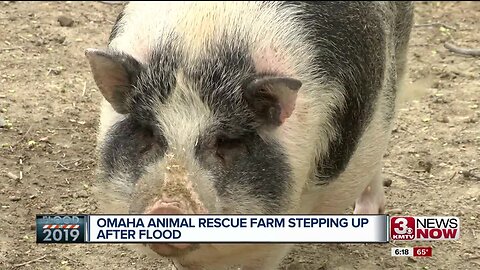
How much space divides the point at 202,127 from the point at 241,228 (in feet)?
1.05

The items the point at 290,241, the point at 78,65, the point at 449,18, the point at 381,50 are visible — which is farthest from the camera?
the point at 449,18

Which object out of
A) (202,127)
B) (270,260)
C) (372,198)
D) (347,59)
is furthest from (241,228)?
(372,198)

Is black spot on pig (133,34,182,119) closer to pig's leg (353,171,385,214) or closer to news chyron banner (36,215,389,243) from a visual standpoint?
news chyron banner (36,215,389,243)

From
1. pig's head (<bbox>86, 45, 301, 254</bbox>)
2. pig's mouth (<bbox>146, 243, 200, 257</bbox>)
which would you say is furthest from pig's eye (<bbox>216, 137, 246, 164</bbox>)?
pig's mouth (<bbox>146, 243, 200, 257</bbox>)

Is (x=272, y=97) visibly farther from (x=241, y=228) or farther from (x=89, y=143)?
(x=89, y=143)

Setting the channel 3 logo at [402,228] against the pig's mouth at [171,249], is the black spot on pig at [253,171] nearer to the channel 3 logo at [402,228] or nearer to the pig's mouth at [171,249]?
the pig's mouth at [171,249]

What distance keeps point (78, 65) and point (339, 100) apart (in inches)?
100

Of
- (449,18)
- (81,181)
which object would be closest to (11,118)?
(81,181)

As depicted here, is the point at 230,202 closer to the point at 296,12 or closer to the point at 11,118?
the point at 296,12

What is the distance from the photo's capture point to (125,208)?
8.39 feet

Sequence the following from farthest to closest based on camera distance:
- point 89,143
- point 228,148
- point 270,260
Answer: point 89,143, point 270,260, point 228,148

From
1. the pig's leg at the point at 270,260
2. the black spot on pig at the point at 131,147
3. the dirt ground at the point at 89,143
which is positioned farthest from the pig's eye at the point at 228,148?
the dirt ground at the point at 89,143

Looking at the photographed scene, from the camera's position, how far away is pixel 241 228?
8.08ft

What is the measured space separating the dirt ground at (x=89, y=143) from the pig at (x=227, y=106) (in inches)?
34.9
